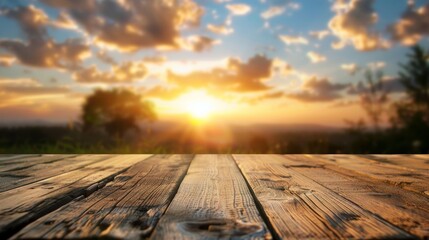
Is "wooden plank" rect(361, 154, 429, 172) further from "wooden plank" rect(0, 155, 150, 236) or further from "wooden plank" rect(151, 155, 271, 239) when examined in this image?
"wooden plank" rect(0, 155, 150, 236)

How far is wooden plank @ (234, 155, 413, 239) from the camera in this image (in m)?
0.87

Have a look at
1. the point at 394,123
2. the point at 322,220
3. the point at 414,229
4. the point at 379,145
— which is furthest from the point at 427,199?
the point at 394,123

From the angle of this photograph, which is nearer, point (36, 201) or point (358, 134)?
point (36, 201)

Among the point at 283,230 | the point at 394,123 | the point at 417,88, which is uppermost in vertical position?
the point at 417,88

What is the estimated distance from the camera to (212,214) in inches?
40.9

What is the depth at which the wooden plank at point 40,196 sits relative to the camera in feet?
3.23

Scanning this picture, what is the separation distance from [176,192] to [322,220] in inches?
23.6

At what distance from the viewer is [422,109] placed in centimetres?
3022

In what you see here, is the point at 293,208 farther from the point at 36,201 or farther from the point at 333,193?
the point at 36,201

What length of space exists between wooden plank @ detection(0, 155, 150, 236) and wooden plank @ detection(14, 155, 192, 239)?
45 millimetres

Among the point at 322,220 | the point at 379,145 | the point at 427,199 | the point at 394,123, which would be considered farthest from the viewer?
the point at 394,123

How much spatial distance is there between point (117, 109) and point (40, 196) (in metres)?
28.9

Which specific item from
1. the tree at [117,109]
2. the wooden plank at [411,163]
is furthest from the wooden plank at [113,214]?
the tree at [117,109]

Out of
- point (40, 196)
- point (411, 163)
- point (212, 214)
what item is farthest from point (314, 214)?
point (411, 163)
